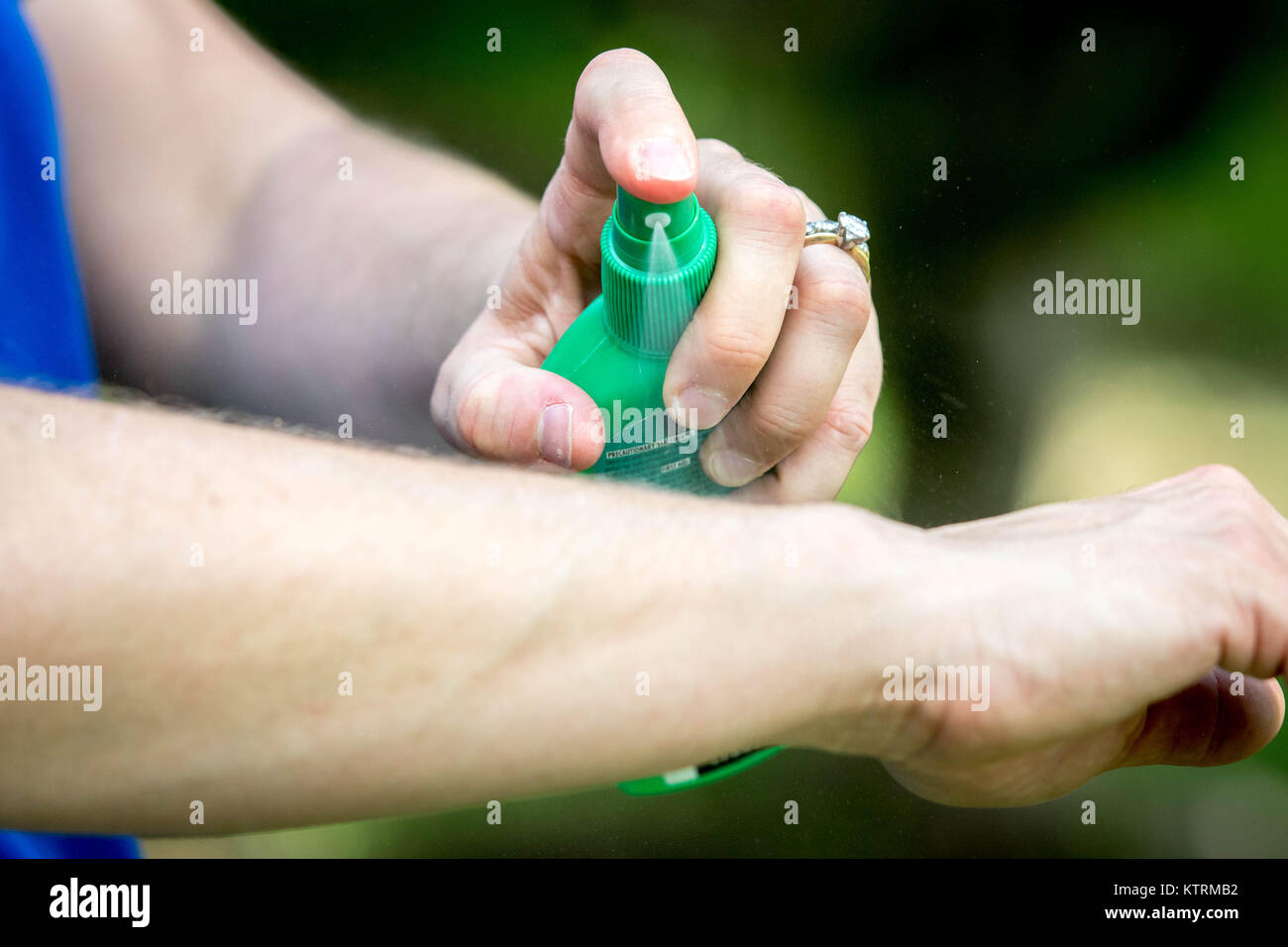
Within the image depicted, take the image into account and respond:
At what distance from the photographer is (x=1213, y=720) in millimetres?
646

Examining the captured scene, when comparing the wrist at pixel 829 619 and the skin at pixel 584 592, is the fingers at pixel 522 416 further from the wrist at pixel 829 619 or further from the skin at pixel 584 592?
the wrist at pixel 829 619

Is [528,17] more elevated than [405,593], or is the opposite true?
[528,17]

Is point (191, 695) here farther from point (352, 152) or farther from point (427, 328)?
point (352, 152)

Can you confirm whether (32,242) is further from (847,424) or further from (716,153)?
(847,424)

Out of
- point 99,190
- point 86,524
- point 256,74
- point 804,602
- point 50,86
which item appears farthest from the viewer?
point 256,74

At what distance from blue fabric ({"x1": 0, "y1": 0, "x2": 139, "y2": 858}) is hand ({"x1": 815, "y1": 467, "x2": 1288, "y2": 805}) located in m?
0.79

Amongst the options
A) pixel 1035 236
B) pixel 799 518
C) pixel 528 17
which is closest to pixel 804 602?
pixel 799 518

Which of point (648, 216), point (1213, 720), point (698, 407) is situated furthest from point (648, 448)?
point (1213, 720)

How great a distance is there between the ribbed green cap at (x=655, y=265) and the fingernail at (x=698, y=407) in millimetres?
39

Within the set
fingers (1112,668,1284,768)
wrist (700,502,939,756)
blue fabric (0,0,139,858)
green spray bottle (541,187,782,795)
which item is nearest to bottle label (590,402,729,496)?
green spray bottle (541,187,782,795)

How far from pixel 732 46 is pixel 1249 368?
2.65 ft

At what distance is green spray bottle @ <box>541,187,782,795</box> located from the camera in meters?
0.56

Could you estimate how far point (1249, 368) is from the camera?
44.9 inches

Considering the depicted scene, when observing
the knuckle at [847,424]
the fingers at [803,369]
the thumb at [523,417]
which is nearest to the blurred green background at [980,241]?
the knuckle at [847,424]
